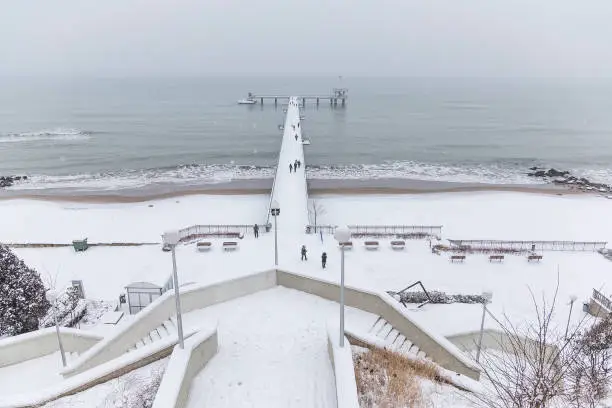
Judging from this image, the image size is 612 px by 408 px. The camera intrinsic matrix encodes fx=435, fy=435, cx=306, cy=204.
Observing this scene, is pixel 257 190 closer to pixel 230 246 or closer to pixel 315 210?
pixel 315 210

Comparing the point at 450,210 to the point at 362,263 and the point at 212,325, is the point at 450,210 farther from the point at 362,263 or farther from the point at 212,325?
the point at 212,325

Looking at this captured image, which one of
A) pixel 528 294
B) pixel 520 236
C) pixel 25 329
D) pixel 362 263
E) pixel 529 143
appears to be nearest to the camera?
pixel 25 329

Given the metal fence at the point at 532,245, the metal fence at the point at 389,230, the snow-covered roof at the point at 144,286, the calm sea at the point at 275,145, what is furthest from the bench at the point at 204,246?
the calm sea at the point at 275,145

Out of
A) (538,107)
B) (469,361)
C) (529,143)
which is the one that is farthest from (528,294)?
(538,107)

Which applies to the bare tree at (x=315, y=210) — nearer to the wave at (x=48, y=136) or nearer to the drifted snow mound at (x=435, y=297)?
the drifted snow mound at (x=435, y=297)

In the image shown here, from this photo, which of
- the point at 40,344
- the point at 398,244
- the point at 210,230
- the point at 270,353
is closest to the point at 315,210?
the point at 210,230

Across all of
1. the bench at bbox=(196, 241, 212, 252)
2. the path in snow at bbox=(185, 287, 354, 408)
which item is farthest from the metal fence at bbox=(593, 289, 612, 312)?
the bench at bbox=(196, 241, 212, 252)
